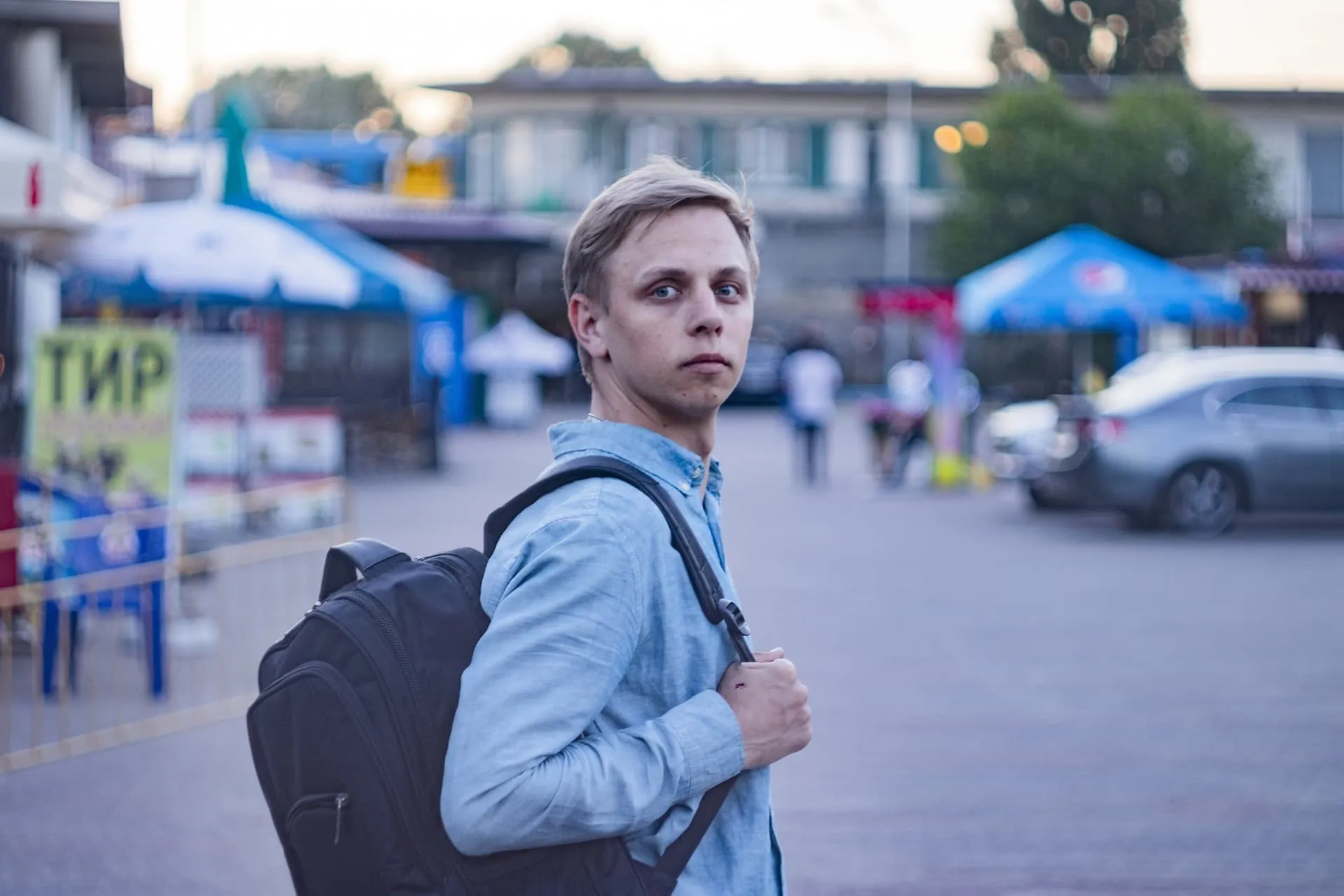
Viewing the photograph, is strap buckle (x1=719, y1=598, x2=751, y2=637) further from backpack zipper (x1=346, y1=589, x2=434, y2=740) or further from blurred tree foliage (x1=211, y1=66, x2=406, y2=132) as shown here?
blurred tree foliage (x1=211, y1=66, x2=406, y2=132)

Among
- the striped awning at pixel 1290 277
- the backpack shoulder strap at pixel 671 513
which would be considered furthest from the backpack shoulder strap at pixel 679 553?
the striped awning at pixel 1290 277

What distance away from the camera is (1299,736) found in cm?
762

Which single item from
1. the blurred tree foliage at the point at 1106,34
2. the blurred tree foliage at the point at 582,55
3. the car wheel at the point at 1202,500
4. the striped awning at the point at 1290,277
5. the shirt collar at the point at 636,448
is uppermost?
the blurred tree foliage at the point at 582,55

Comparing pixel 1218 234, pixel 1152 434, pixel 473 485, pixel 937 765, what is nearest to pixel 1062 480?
pixel 1152 434

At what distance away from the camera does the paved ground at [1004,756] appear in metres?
5.68

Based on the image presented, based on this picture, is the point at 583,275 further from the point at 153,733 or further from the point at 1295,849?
the point at 153,733

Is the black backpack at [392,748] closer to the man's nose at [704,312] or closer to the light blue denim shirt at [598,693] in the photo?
the light blue denim shirt at [598,693]

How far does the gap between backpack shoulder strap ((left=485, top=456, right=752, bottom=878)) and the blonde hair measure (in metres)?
0.22

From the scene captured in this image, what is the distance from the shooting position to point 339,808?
2014mm

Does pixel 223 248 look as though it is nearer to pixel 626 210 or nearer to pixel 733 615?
pixel 626 210

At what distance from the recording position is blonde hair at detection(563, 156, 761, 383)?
218 cm

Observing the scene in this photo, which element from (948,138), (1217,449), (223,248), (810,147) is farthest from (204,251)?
(948,138)

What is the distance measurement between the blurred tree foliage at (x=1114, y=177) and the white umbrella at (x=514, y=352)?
12592 millimetres

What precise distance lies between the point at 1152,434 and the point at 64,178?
10.9 meters
